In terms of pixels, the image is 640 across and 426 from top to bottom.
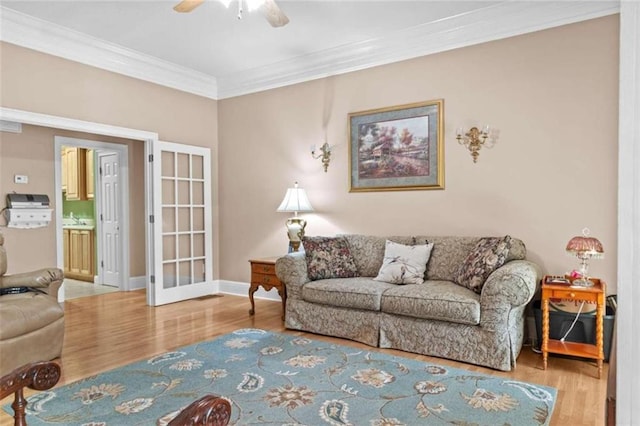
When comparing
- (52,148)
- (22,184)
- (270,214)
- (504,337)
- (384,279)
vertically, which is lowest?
(504,337)

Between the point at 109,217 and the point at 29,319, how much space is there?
3952mm

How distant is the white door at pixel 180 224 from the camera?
5.16 meters

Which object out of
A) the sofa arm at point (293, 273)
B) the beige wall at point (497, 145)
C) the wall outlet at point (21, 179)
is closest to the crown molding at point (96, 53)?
the beige wall at point (497, 145)

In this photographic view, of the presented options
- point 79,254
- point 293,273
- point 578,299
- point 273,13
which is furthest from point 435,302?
point 79,254

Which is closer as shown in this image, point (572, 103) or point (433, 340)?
point (433, 340)

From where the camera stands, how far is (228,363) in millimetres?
3131

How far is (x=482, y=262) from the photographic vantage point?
3.30m

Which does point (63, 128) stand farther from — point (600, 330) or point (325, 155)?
point (600, 330)

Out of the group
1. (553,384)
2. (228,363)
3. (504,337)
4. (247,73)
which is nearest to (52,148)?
(247,73)

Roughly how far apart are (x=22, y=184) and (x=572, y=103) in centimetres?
587

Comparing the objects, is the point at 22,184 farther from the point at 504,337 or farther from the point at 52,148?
the point at 504,337

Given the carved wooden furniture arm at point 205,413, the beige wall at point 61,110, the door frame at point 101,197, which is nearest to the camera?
the carved wooden furniture arm at point 205,413

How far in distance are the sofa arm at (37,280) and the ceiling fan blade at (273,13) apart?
8.73 feet

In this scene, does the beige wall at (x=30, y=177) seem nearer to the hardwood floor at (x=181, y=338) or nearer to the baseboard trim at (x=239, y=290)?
the hardwood floor at (x=181, y=338)
